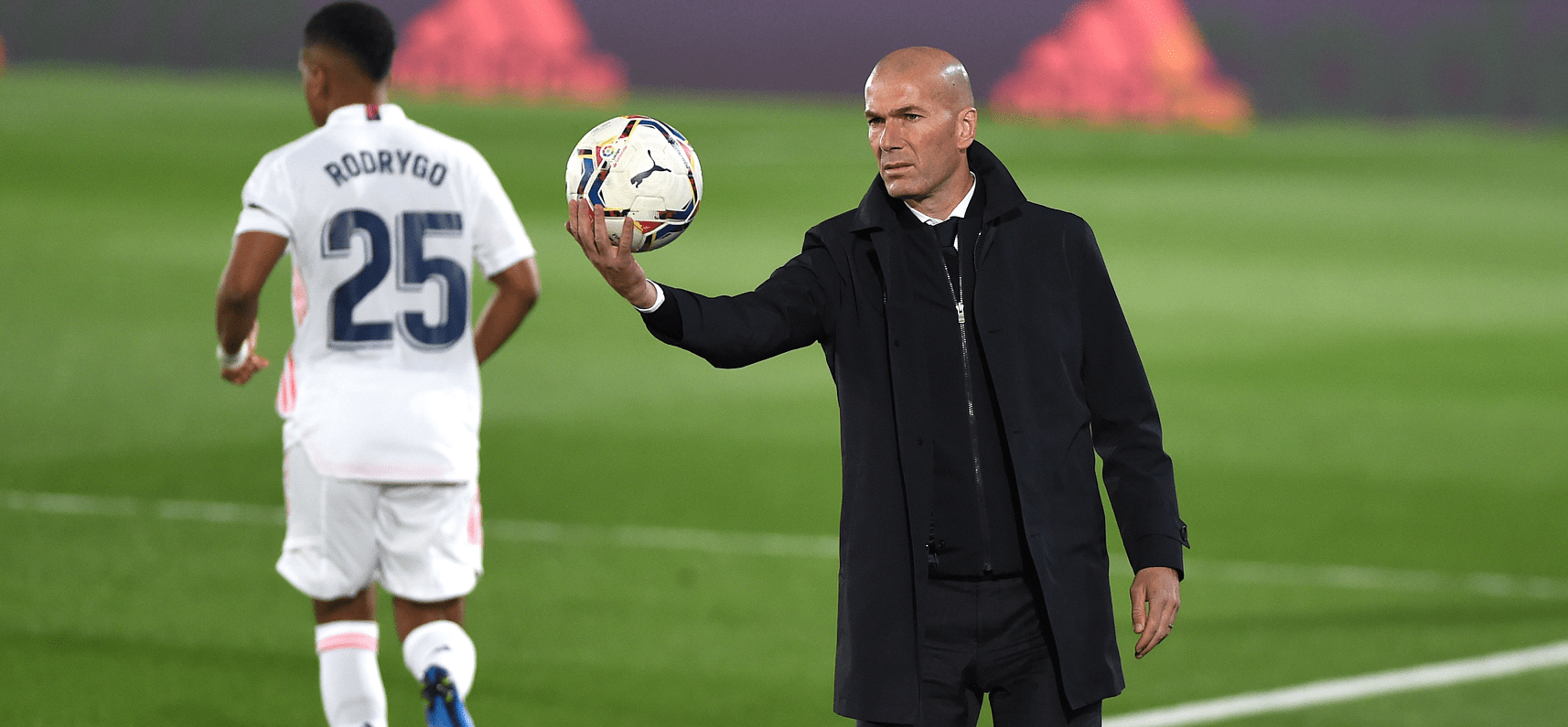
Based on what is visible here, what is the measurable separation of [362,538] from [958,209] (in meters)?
2.14

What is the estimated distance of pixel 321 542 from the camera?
5219 mm

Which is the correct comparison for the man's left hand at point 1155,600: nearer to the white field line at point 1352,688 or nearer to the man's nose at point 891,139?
the man's nose at point 891,139

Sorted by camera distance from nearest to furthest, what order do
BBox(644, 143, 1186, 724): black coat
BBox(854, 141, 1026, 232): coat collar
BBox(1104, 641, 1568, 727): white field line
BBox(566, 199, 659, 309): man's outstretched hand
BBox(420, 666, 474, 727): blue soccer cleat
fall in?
BBox(566, 199, 659, 309): man's outstretched hand < BBox(644, 143, 1186, 724): black coat < BBox(854, 141, 1026, 232): coat collar < BBox(420, 666, 474, 727): blue soccer cleat < BBox(1104, 641, 1568, 727): white field line

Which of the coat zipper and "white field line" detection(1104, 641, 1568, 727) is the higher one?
the coat zipper

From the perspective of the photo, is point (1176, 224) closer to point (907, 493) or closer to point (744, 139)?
point (744, 139)

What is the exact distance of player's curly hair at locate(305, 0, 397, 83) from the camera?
17.2 ft

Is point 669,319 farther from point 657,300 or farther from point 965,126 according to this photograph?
point 965,126

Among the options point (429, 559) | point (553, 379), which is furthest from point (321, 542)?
point (553, 379)

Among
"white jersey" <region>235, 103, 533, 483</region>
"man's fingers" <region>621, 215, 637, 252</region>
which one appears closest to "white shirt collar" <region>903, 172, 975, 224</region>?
"man's fingers" <region>621, 215, 637, 252</region>

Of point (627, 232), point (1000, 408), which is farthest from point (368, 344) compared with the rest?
point (1000, 408)

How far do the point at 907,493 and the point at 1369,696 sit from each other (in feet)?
12.8

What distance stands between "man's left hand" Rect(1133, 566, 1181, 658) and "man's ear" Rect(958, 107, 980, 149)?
98 centimetres

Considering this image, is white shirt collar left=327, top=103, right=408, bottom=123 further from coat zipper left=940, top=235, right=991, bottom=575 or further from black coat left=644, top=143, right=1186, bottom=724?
coat zipper left=940, top=235, right=991, bottom=575

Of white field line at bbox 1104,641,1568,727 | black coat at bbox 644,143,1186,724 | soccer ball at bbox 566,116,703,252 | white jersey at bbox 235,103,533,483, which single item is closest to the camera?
black coat at bbox 644,143,1186,724
